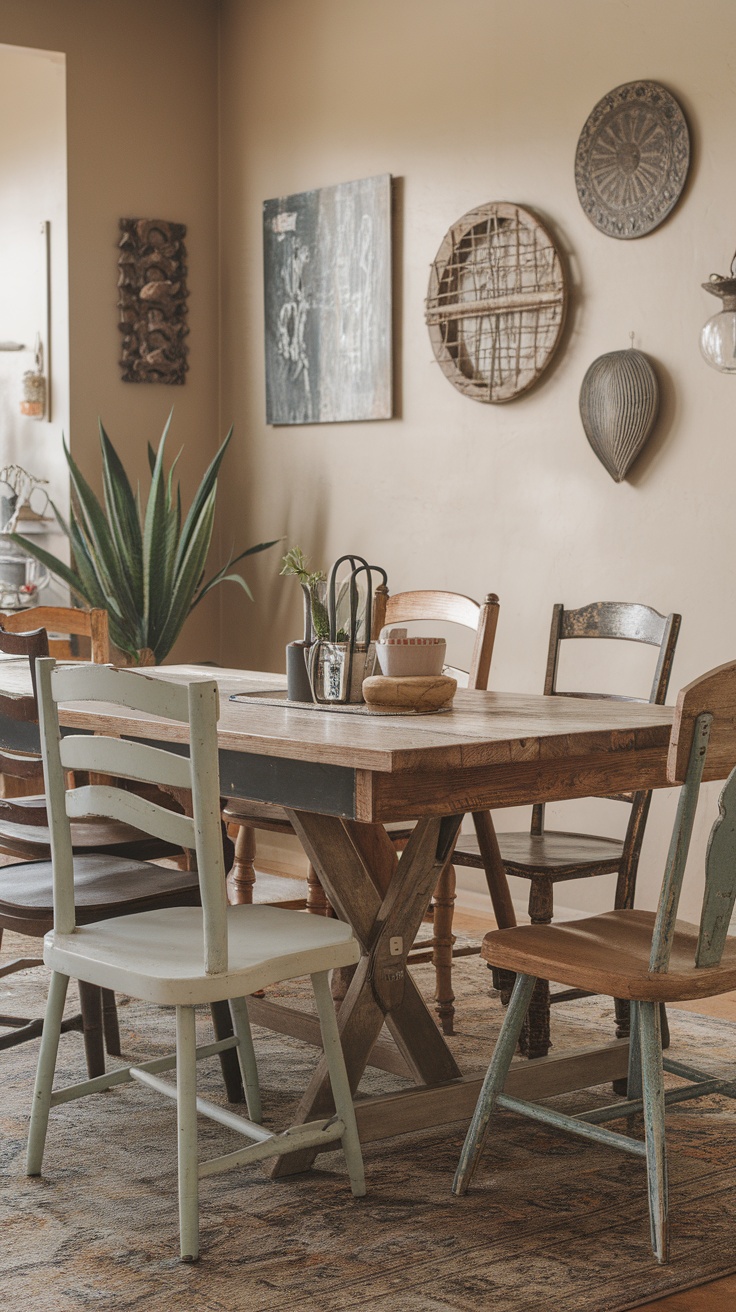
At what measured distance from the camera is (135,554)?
15.8 feet

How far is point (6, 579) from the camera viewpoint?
17.3 ft

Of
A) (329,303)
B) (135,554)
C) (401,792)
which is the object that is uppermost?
(329,303)

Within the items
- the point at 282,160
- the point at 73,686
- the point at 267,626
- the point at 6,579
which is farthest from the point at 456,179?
the point at 73,686

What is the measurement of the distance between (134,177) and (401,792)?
149 inches

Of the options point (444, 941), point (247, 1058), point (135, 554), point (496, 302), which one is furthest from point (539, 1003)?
point (135, 554)

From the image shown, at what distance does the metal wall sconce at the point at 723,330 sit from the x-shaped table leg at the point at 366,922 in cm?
121

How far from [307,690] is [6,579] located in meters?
2.75

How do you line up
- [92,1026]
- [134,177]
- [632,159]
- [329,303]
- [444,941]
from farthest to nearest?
1. [134,177]
2. [329,303]
3. [632,159]
4. [444,941]
5. [92,1026]

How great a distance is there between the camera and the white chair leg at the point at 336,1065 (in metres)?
2.24

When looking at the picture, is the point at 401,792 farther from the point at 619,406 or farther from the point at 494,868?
the point at 619,406

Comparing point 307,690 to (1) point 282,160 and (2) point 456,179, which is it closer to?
(2) point 456,179

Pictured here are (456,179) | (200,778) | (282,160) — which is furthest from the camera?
(282,160)

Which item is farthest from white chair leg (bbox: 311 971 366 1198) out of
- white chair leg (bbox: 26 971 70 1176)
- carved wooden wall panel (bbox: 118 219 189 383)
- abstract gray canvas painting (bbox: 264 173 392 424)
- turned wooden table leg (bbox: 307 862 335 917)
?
carved wooden wall panel (bbox: 118 219 189 383)

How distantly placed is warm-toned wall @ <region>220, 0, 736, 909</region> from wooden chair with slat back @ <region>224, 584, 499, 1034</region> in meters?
0.73
